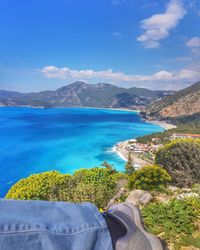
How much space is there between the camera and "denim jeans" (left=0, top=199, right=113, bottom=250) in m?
1.05

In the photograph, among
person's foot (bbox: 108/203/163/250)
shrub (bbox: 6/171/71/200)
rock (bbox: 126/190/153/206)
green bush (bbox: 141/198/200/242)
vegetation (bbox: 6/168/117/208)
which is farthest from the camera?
shrub (bbox: 6/171/71/200)

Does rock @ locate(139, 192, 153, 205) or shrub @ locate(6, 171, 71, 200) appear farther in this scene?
shrub @ locate(6, 171, 71, 200)

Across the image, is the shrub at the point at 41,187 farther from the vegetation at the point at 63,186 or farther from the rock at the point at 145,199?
the rock at the point at 145,199

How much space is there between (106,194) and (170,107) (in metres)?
127

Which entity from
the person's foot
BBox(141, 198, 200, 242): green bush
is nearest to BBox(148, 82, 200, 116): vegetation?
BBox(141, 198, 200, 242): green bush

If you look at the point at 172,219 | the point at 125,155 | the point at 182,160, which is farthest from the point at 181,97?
the point at 172,219

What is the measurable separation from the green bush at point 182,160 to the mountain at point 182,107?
94.8 m

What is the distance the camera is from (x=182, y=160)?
2150 centimetres

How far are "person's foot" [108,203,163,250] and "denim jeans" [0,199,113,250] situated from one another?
15 cm

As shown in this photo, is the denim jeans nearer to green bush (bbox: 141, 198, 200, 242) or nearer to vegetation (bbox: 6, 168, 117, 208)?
green bush (bbox: 141, 198, 200, 242)

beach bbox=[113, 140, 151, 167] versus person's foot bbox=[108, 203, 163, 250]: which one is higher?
person's foot bbox=[108, 203, 163, 250]

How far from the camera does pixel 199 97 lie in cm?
12088

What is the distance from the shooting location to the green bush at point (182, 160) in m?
18.0

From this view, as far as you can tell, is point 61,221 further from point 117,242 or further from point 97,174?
point 97,174
